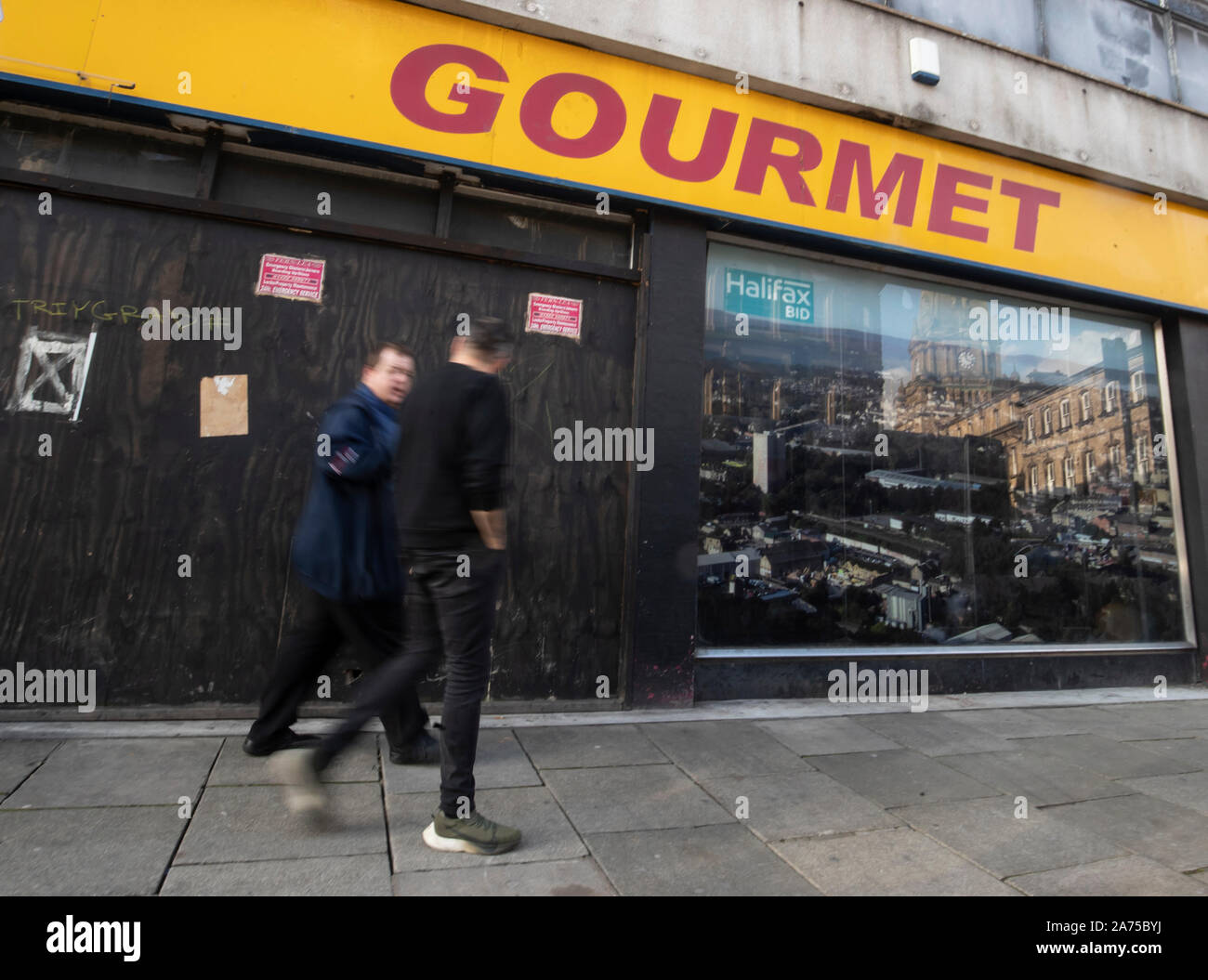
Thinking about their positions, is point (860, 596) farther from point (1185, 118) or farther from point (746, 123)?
point (1185, 118)

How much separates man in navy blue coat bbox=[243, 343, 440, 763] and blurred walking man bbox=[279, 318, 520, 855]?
60 centimetres

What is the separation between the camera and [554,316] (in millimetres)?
4648

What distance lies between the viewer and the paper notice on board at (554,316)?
461cm

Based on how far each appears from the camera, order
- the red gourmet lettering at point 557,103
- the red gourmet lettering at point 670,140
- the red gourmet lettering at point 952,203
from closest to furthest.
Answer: the red gourmet lettering at point 557,103, the red gourmet lettering at point 670,140, the red gourmet lettering at point 952,203

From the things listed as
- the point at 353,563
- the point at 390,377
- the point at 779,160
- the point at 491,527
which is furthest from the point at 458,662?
the point at 779,160

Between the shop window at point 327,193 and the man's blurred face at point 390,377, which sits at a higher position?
the shop window at point 327,193

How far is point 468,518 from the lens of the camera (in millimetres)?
2514

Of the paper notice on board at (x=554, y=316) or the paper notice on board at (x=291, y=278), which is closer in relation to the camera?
the paper notice on board at (x=291, y=278)

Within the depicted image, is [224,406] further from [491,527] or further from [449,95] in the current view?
[491,527]

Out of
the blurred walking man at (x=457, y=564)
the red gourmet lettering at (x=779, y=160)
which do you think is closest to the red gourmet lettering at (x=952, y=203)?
the red gourmet lettering at (x=779, y=160)

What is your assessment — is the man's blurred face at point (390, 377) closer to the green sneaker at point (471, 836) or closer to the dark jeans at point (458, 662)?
the dark jeans at point (458, 662)

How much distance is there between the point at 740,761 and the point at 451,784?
1.75 m

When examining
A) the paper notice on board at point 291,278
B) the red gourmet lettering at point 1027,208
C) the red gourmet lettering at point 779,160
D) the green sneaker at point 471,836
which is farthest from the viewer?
the red gourmet lettering at point 1027,208
